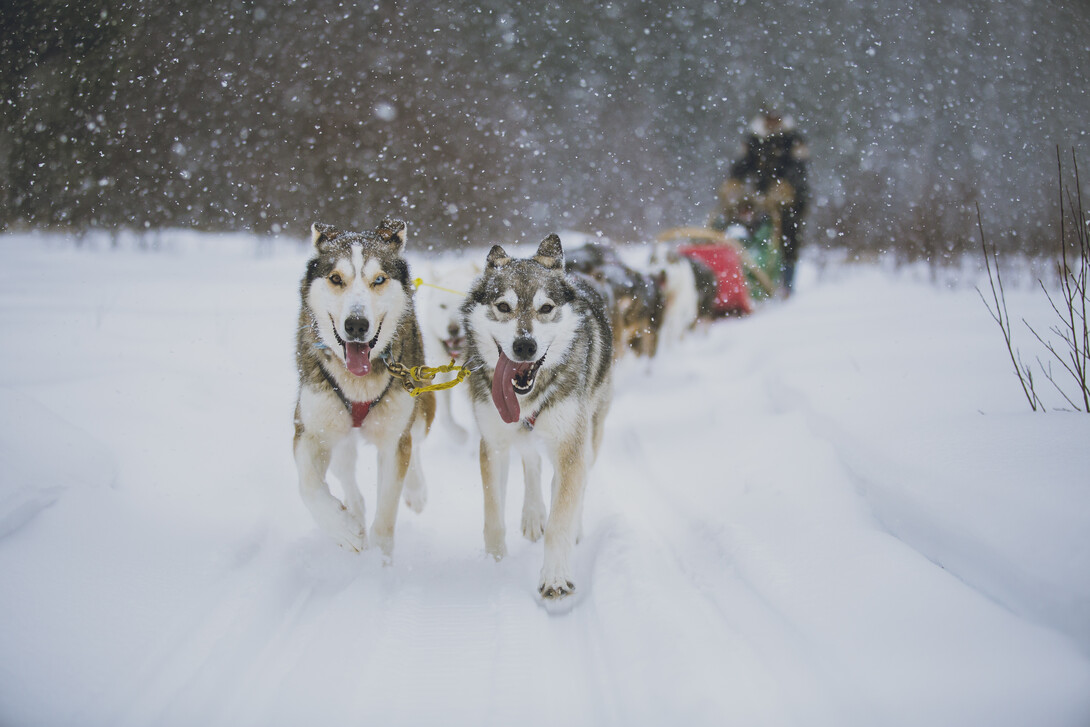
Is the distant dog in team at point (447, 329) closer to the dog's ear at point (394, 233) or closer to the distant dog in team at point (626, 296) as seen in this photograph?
the distant dog in team at point (626, 296)

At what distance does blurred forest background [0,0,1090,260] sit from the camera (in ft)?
18.2

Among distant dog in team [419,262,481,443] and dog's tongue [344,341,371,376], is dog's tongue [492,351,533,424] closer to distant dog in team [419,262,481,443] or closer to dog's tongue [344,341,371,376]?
dog's tongue [344,341,371,376]

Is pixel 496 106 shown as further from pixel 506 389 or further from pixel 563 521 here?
pixel 563 521

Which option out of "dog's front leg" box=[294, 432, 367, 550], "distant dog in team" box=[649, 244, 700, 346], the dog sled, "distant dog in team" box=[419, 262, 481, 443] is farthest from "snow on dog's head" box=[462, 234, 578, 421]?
the dog sled

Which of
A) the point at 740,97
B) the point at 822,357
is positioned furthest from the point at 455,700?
the point at 740,97

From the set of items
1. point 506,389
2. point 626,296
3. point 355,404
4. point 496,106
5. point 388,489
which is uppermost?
point 496,106

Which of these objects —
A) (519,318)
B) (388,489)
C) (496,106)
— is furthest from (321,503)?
(496,106)

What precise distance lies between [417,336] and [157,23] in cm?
524

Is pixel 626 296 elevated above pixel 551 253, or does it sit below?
below

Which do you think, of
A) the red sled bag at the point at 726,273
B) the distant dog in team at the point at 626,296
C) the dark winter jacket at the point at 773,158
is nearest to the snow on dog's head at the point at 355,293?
the distant dog in team at the point at 626,296

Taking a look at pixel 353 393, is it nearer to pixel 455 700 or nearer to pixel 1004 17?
pixel 455 700

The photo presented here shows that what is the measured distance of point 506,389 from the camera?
7.55 ft

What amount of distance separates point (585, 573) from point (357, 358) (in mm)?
1265

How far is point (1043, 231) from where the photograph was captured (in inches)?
243
